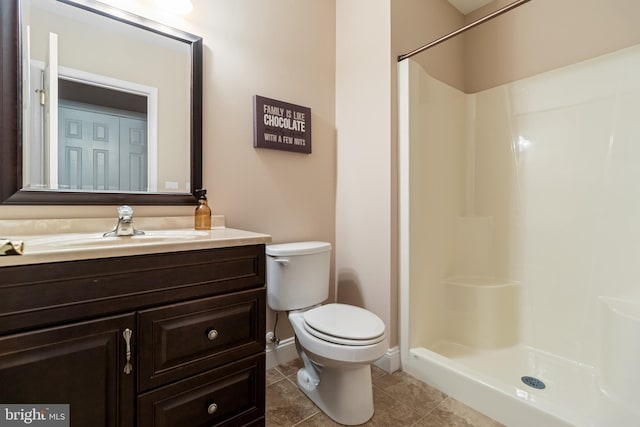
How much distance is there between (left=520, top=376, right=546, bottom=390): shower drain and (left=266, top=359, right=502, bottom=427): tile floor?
45cm

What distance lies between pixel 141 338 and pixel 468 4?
2.90m

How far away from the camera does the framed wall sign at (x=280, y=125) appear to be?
1.68 meters

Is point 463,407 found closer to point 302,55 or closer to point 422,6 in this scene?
point 302,55

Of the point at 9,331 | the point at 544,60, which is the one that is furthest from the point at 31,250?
the point at 544,60

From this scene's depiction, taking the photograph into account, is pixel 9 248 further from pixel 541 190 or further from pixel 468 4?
pixel 468 4

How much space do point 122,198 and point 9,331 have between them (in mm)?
682

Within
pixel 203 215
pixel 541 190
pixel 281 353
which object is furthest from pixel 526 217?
pixel 203 215

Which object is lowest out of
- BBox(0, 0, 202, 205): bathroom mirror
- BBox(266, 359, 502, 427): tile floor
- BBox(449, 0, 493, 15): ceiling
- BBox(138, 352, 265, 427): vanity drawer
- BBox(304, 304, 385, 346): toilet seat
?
BBox(266, 359, 502, 427): tile floor

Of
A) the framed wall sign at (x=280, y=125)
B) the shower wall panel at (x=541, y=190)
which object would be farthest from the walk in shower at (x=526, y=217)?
Result: the framed wall sign at (x=280, y=125)

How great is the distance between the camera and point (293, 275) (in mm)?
1585

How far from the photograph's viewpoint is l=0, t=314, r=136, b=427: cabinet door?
73 cm

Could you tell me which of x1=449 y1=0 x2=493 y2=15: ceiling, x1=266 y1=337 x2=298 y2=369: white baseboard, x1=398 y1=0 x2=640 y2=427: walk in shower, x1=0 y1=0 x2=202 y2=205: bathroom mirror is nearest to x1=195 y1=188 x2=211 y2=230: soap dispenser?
x1=0 y1=0 x2=202 y2=205: bathroom mirror

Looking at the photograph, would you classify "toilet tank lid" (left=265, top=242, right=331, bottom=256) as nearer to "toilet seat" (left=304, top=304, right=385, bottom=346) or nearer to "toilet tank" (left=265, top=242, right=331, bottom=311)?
"toilet tank" (left=265, top=242, right=331, bottom=311)

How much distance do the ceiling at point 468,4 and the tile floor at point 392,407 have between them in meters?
2.62
